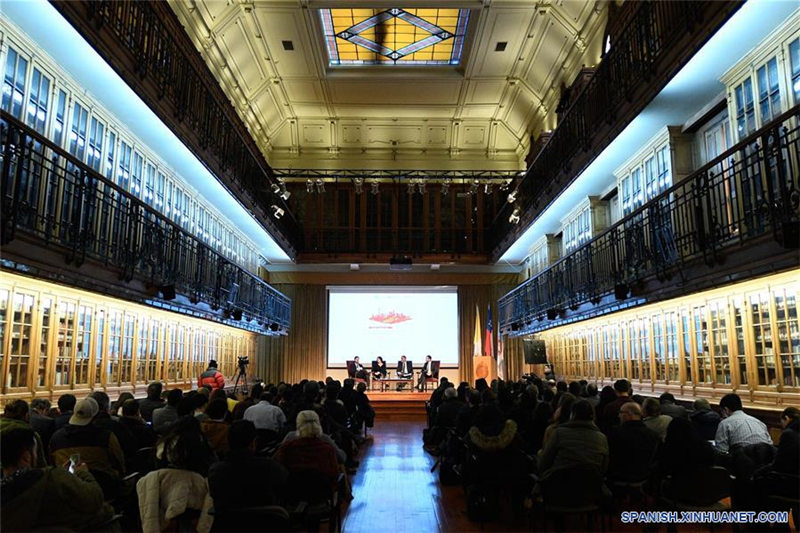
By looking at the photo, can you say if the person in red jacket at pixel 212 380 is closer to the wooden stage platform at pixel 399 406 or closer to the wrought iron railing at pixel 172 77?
the wrought iron railing at pixel 172 77

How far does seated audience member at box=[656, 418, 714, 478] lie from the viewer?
472 cm

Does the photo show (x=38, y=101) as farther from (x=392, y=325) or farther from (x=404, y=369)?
(x=392, y=325)

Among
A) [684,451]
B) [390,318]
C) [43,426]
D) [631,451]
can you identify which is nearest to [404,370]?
[390,318]

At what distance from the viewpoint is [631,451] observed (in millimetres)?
5512

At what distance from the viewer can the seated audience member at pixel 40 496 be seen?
301cm

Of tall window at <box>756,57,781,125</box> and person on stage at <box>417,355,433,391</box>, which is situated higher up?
tall window at <box>756,57,781,125</box>

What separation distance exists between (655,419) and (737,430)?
790 millimetres

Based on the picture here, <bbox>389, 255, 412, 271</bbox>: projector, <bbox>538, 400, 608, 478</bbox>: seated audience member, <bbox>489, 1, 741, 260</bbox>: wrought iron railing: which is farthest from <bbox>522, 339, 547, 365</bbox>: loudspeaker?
<bbox>538, 400, 608, 478</bbox>: seated audience member

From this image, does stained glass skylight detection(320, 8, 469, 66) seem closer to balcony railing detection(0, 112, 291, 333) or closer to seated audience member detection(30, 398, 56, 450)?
balcony railing detection(0, 112, 291, 333)

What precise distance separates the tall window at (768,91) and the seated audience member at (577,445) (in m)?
4.65

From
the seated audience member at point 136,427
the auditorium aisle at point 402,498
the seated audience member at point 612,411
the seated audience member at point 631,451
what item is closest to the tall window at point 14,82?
the seated audience member at point 136,427

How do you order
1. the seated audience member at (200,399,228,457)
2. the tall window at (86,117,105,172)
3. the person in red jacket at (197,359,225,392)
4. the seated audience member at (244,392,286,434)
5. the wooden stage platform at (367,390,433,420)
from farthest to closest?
the wooden stage platform at (367,390,433,420) < the person in red jacket at (197,359,225,392) < the tall window at (86,117,105,172) < the seated audience member at (244,392,286,434) < the seated audience member at (200,399,228,457)

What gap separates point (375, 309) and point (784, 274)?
16253 mm

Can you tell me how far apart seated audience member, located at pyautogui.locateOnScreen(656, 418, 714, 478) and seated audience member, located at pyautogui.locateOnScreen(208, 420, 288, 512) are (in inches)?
122
